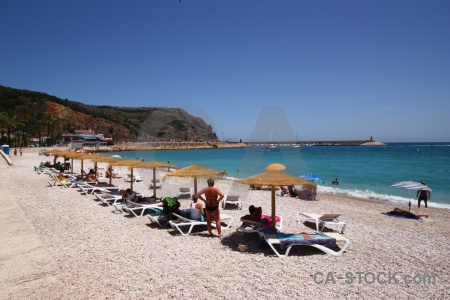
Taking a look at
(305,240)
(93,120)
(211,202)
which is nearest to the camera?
(305,240)

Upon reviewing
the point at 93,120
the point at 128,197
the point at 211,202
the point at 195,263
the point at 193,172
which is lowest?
the point at 195,263

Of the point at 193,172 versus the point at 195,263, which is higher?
the point at 193,172

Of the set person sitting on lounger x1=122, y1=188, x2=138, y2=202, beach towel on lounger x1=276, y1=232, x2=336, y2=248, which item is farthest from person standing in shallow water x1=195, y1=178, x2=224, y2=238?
person sitting on lounger x1=122, y1=188, x2=138, y2=202

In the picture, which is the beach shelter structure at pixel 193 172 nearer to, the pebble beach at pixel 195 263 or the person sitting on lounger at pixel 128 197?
the pebble beach at pixel 195 263

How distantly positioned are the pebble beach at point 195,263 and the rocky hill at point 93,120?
180 ft

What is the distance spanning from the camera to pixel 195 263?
499 centimetres

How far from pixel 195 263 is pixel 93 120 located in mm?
103071

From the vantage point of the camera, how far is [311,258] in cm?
536

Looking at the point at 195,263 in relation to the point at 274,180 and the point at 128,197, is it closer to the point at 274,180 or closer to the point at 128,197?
the point at 274,180

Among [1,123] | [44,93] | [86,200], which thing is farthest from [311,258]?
[44,93]

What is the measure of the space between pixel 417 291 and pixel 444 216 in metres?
9.06

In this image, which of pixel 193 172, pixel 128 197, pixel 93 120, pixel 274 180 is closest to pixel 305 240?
pixel 274 180

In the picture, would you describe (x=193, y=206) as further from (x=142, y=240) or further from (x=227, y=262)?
(x=227, y=262)

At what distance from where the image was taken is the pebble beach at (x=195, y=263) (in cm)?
402
